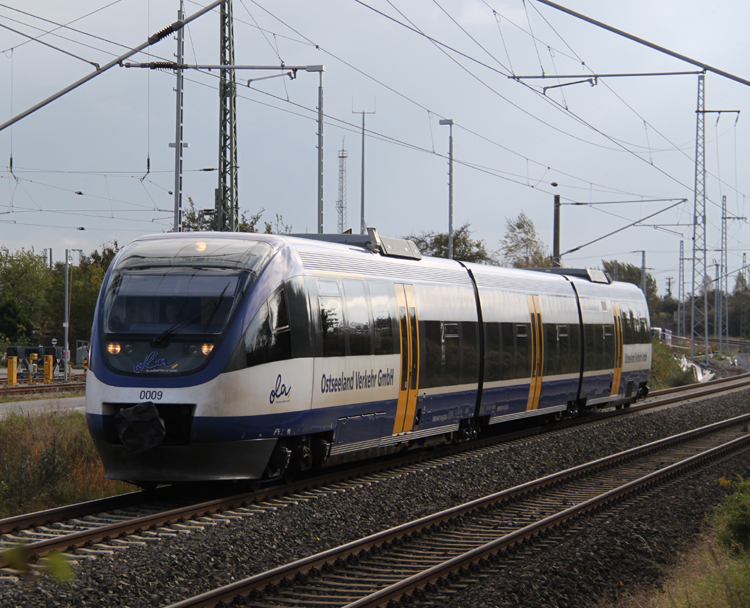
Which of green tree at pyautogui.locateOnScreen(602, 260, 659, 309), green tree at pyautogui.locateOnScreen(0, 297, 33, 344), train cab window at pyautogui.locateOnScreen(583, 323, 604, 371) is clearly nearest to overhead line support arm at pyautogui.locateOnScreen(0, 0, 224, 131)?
train cab window at pyautogui.locateOnScreen(583, 323, 604, 371)

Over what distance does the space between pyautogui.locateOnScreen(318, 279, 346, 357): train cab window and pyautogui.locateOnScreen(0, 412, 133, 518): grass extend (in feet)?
11.6

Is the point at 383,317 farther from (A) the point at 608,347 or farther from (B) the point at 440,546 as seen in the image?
(A) the point at 608,347

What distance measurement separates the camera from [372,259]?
12773 millimetres

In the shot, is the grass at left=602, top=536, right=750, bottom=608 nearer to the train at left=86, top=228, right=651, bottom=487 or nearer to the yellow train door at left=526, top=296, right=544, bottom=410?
the train at left=86, top=228, right=651, bottom=487

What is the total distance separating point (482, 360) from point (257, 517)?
24.5 feet

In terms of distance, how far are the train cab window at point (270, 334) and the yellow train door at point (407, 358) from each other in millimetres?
2952

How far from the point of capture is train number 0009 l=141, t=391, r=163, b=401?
9.55 m

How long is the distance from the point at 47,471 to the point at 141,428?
2572mm

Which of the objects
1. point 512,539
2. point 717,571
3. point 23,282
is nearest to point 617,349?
point 512,539

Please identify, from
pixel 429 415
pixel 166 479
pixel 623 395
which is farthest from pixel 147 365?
pixel 623 395

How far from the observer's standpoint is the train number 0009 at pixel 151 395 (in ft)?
31.3

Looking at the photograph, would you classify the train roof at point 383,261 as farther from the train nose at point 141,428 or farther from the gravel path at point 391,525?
the gravel path at point 391,525

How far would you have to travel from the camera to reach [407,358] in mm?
13078

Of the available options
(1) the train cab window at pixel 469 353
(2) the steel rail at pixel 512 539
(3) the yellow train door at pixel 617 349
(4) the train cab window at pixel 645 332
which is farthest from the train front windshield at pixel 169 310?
(4) the train cab window at pixel 645 332
